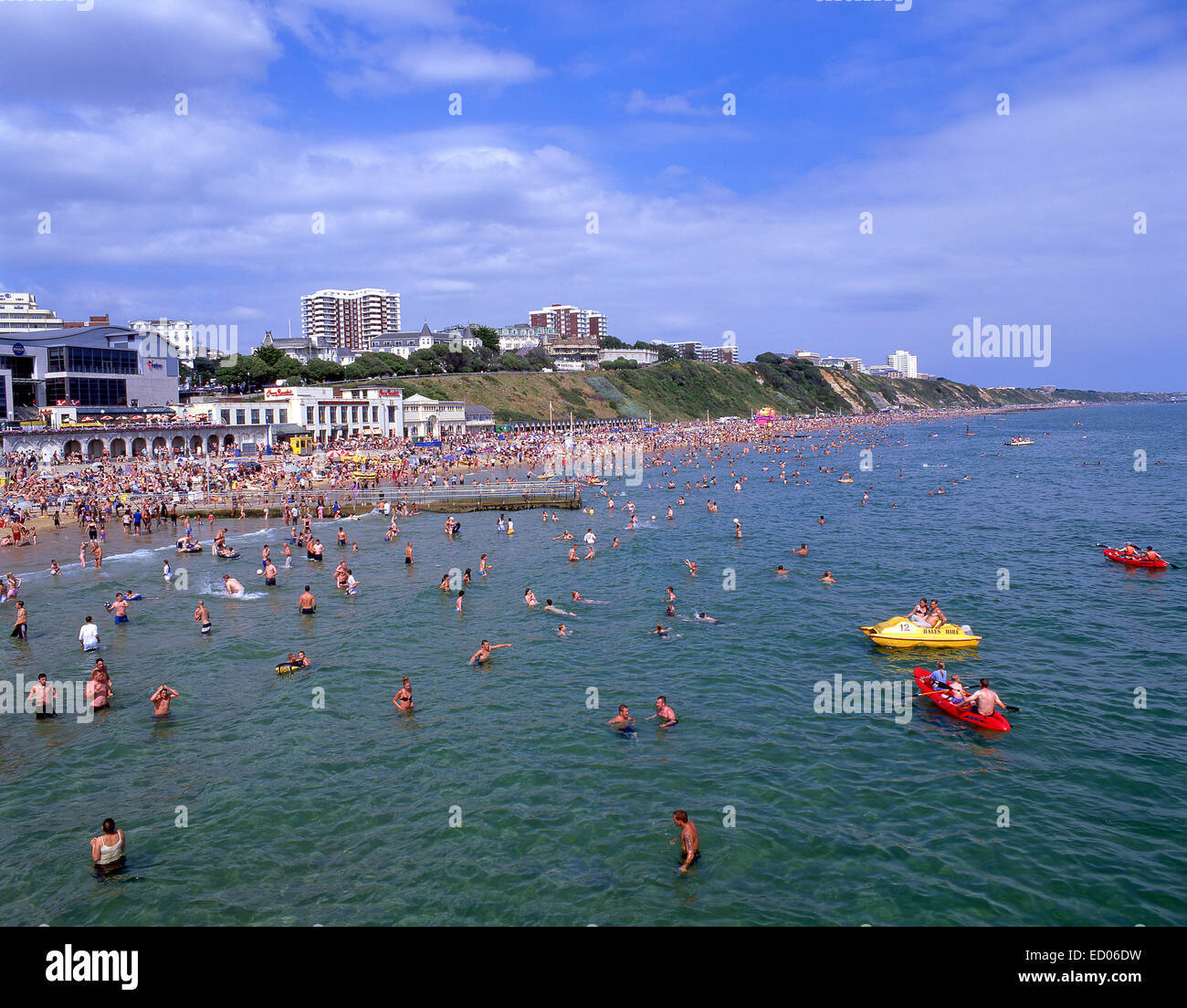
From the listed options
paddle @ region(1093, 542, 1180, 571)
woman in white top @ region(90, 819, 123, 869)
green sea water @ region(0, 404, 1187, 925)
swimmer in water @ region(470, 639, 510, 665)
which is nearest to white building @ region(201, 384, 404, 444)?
green sea water @ region(0, 404, 1187, 925)

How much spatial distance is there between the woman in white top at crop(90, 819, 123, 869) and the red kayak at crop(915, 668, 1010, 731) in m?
16.8

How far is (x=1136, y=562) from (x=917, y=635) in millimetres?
16757

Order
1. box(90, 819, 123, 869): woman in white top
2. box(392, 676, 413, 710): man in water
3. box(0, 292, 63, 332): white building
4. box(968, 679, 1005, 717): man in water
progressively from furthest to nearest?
box(0, 292, 63, 332): white building < box(392, 676, 413, 710): man in water < box(968, 679, 1005, 717): man in water < box(90, 819, 123, 869): woman in white top

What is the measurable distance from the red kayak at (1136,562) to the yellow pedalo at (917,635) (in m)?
14.8

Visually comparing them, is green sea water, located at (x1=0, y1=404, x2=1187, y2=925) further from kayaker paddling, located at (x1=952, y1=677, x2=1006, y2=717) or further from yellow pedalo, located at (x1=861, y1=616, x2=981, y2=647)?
kayaker paddling, located at (x1=952, y1=677, x2=1006, y2=717)

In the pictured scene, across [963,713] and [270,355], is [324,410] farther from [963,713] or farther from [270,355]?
[963,713]

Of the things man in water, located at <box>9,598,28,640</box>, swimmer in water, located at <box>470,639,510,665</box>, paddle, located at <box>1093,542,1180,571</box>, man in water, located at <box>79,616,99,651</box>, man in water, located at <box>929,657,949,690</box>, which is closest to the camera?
man in water, located at <box>929,657,949,690</box>

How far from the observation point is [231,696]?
63.4 ft

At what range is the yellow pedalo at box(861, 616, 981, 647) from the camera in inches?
873

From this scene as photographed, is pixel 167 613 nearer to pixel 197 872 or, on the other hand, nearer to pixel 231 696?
pixel 231 696

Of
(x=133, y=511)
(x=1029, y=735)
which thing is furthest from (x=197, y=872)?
(x=133, y=511)

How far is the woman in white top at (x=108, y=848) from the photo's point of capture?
1196 centimetres
